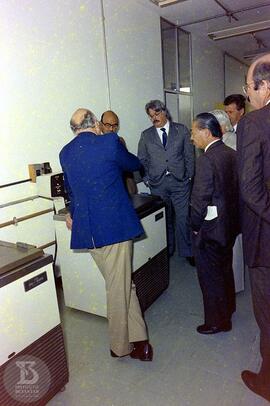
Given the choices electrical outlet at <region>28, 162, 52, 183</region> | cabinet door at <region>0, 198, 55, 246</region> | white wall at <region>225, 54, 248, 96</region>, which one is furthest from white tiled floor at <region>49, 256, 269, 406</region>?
white wall at <region>225, 54, 248, 96</region>

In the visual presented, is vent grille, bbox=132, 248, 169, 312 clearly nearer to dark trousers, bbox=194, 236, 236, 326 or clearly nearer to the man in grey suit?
dark trousers, bbox=194, 236, 236, 326

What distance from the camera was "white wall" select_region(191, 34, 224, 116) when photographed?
521 centimetres

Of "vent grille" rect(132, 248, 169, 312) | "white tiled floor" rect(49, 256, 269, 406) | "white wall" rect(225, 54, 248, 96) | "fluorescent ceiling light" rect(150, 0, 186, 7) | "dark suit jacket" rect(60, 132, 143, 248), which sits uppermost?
"fluorescent ceiling light" rect(150, 0, 186, 7)

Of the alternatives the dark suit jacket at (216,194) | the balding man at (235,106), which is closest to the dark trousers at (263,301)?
the dark suit jacket at (216,194)

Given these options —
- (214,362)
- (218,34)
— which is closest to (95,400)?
(214,362)

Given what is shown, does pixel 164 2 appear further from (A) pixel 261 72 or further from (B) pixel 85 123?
(A) pixel 261 72

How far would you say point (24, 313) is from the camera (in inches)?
53.7

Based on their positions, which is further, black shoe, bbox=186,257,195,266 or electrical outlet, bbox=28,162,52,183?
black shoe, bbox=186,257,195,266

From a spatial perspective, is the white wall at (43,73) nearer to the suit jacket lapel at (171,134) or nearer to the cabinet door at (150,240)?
the suit jacket lapel at (171,134)

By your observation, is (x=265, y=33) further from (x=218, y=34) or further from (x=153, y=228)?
(x=153, y=228)

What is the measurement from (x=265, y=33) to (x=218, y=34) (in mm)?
1183

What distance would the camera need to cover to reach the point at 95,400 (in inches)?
62.5

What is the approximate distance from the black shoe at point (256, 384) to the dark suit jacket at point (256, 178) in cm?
63

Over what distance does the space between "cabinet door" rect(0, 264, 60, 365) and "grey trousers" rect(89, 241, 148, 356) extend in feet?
1.15
